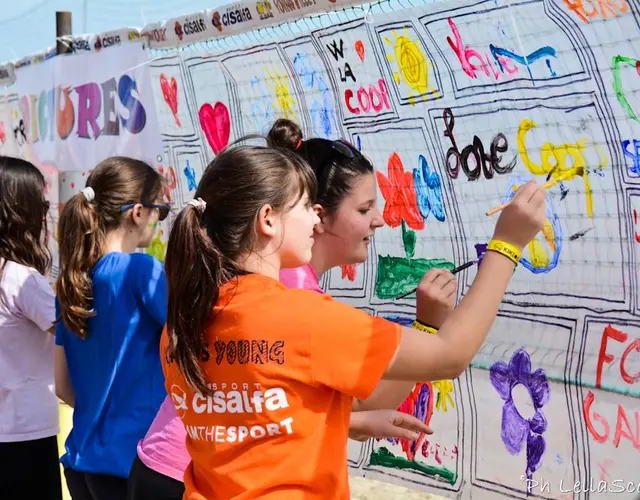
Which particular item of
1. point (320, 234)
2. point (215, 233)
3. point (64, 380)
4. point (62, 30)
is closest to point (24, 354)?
point (64, 380)

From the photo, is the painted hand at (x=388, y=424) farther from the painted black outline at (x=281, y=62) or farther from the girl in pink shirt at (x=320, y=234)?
the painted black outline at (x=281, y=62)

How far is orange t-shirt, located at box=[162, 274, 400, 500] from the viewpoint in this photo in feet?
5.67

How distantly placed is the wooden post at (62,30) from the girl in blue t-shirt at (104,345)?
301cm

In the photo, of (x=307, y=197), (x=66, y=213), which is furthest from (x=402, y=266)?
(x=307, y=197)

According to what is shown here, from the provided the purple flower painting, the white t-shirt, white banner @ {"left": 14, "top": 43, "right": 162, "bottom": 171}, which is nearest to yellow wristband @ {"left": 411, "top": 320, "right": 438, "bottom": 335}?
the purple flower painting

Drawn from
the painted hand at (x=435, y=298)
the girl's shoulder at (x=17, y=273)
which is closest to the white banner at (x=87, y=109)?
the girl's shoulder at (x=17, y=273)

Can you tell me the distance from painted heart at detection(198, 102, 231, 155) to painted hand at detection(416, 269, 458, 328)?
7.98ft

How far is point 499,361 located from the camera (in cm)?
307

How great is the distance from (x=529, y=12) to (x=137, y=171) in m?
1.37

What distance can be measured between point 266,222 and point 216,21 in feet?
8.31

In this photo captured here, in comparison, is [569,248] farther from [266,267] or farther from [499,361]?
[266,267]
